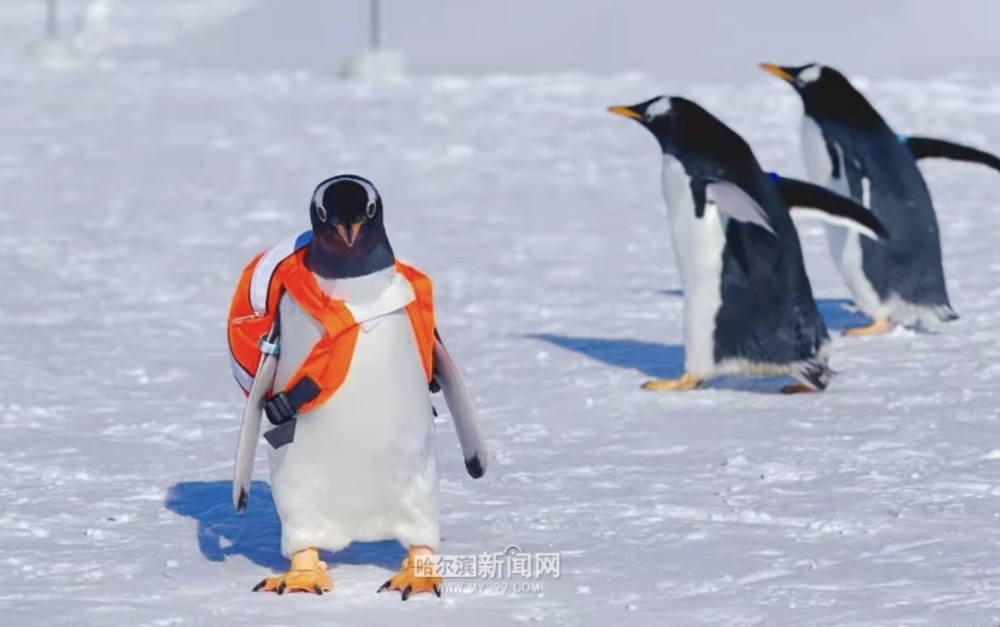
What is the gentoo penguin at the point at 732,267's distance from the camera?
19.5 feet

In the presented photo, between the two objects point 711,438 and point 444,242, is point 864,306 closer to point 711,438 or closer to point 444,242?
point 711,438

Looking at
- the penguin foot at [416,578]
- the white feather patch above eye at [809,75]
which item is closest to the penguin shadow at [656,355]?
the white feather patch above eye at [809,75]

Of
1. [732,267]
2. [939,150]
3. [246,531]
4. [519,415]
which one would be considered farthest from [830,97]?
[246,531]

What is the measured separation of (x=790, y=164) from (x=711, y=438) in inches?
271

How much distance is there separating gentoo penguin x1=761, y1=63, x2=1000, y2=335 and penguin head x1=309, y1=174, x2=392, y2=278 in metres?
3.51

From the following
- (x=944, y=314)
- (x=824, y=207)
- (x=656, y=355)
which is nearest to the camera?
(x=824, y=207)

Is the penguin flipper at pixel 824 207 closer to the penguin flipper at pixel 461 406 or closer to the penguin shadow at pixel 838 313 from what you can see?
the penguin shadow at pixel 838 313

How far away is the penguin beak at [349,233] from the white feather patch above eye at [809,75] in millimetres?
3592

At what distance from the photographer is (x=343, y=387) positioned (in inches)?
147

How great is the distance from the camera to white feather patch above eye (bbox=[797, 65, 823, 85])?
691 centimetres

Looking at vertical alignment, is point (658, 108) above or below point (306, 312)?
above

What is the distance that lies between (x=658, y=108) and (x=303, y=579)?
271 centimetres

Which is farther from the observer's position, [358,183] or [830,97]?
[830,97]

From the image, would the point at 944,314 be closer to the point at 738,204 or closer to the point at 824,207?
the point at 824,207
